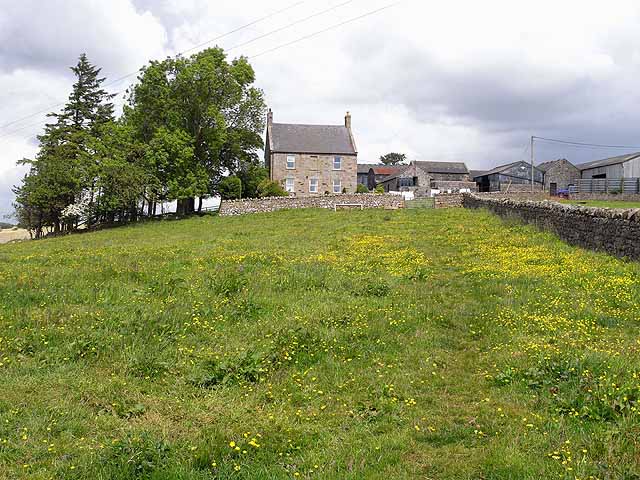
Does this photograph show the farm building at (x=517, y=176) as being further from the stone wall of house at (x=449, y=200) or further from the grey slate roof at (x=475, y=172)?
the stone wall of house at (x=449, y=200)

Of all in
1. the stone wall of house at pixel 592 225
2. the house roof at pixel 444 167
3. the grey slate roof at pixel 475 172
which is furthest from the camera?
the grey slate roof at pixel 475 172

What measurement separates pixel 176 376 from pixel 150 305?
349cm

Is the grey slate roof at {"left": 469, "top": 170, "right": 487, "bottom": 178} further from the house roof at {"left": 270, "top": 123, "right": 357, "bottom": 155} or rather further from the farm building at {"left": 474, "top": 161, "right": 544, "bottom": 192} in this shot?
the house roof at {"left": 270, "top": 123, "right": 357, "bottom": 155}

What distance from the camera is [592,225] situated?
16.7 meters

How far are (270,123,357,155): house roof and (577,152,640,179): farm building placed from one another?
38.7m

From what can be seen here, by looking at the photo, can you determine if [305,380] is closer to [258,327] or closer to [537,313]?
[258,327]

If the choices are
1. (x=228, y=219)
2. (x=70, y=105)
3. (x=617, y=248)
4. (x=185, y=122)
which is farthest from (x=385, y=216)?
(x=70, y=105)

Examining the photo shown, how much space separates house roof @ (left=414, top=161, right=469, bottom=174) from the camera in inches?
3935

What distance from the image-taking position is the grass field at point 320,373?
500 cm

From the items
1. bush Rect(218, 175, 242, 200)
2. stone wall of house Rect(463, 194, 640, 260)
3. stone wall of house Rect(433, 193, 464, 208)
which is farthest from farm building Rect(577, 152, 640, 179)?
stone wall of house Rect(463, 194, 640, 260)

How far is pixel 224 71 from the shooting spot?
50.3 metres

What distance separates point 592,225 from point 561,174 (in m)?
75.6

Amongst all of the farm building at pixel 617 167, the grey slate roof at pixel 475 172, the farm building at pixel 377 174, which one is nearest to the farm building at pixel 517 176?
the farm building at pixel 617 167

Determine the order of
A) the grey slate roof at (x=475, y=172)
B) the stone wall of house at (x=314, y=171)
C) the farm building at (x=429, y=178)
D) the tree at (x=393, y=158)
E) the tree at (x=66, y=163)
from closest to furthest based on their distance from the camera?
1. the tree at (x=66, y=163)
2. the stone wall of house at (x=314, y=171)
3. the farm building at (x=429, y=178)
4. the grey slate roof at (x=475, y=172)
5. the tree at (x=393, y=158)
